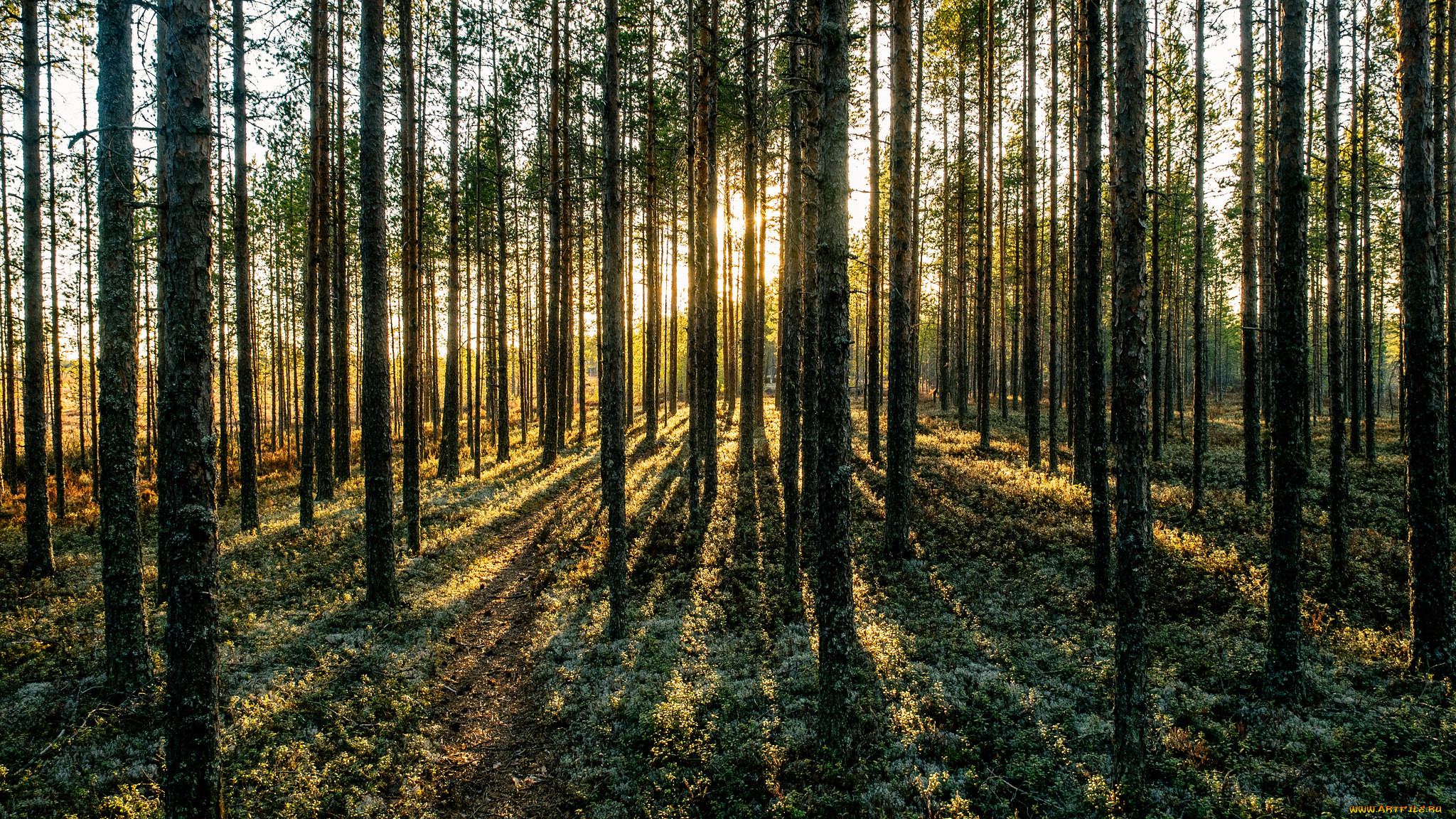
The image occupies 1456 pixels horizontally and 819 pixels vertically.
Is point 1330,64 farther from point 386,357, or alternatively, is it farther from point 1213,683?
point 386,357

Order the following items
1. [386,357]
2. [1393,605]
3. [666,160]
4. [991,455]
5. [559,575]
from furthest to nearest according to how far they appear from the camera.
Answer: [666,160], [991,455], [559,575], [386,357], [1393,605]

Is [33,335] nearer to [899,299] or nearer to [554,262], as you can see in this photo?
[554,262]

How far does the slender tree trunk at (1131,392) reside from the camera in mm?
5363

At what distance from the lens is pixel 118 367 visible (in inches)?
262

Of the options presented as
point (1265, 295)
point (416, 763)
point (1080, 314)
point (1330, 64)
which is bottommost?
point (416, 763)

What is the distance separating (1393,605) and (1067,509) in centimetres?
544

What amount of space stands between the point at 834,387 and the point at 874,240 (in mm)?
12161

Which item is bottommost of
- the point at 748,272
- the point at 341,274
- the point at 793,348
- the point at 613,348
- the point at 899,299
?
the point at 613,348

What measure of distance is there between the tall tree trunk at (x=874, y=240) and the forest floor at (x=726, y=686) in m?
6.54

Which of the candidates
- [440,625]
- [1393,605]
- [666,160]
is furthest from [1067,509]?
[666,160]

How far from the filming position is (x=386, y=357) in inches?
400

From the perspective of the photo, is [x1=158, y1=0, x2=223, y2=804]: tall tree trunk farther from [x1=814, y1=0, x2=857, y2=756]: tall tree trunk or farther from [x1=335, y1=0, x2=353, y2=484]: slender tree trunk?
[x1=335, y1=0, x2=353, y2=484]: slender tree trunk

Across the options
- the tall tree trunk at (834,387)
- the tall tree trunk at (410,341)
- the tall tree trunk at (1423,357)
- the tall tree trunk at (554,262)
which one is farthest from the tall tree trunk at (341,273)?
the tall tree trunk at (1423,357)

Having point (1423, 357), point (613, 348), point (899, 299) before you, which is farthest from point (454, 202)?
point (1423, 357)
